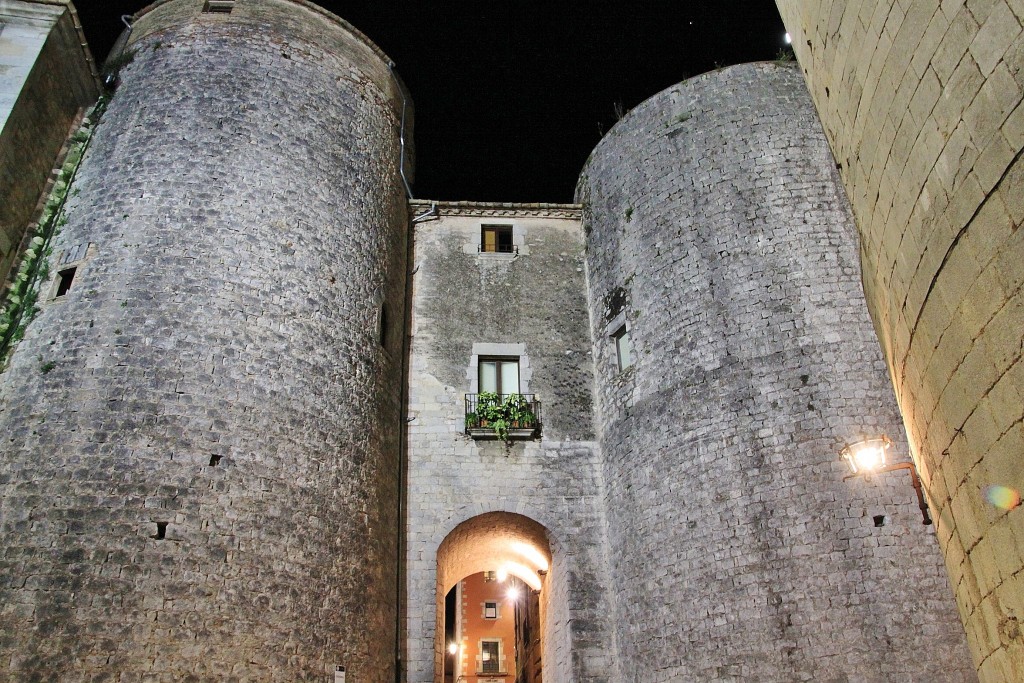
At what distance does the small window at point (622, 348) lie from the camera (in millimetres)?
12812

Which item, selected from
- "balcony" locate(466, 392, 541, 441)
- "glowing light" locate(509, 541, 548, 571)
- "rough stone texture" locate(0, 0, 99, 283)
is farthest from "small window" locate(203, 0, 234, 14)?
Result: "glowing light" locate(509, 541, 548, 571)

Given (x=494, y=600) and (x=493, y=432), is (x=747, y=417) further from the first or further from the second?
(x=494, y=600)

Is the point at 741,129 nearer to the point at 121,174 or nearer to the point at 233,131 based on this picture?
the point at 233,131

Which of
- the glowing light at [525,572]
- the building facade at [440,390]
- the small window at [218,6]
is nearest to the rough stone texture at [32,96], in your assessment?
the building facade at [440,390]

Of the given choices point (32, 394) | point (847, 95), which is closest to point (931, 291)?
point (847, 95)

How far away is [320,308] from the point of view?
38.9 ft

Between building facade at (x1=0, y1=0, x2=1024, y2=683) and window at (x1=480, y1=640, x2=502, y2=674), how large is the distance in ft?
46.2

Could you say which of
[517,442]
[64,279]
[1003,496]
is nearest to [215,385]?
[64,279]

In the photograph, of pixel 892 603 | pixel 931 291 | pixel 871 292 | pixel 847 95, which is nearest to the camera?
pixel 931 291

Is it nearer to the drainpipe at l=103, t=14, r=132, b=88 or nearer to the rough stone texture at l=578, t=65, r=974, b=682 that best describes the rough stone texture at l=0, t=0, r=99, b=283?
the drainpipe at l=103, t=14, r=132, b=88

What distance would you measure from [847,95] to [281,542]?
8.33 meters

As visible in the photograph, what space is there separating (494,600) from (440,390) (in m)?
17.9

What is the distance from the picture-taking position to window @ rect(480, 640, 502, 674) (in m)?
27.7

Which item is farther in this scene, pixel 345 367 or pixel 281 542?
pixel 345 367
